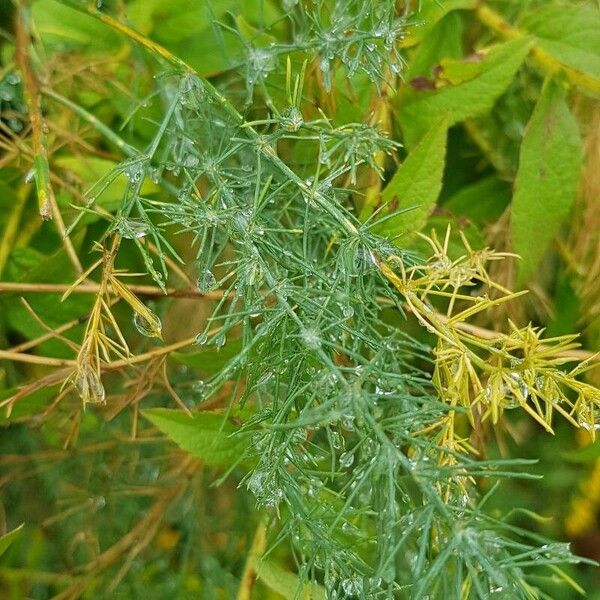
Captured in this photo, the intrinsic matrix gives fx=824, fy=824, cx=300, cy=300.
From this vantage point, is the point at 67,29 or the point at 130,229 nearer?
the point at 130,229

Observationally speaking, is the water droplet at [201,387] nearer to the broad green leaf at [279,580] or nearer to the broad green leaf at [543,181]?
the broad green leaf at [279,580]

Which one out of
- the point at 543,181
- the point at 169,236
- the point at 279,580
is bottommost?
the point at 279,580

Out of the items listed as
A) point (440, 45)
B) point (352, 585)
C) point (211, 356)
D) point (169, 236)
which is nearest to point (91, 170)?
point (169, 236)

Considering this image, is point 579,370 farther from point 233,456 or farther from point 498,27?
point 498,27

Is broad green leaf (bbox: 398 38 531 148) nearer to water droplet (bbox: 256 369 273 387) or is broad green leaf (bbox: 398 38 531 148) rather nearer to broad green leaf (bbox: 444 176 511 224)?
broad green leaf (bbox: 444 176 511 224)

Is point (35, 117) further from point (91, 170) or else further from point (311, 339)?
point (311, 339)

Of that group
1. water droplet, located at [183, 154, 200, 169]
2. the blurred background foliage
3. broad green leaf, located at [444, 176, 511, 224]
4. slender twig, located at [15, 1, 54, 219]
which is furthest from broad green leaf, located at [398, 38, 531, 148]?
slender twig, located at [15, 1, 54, 219]
